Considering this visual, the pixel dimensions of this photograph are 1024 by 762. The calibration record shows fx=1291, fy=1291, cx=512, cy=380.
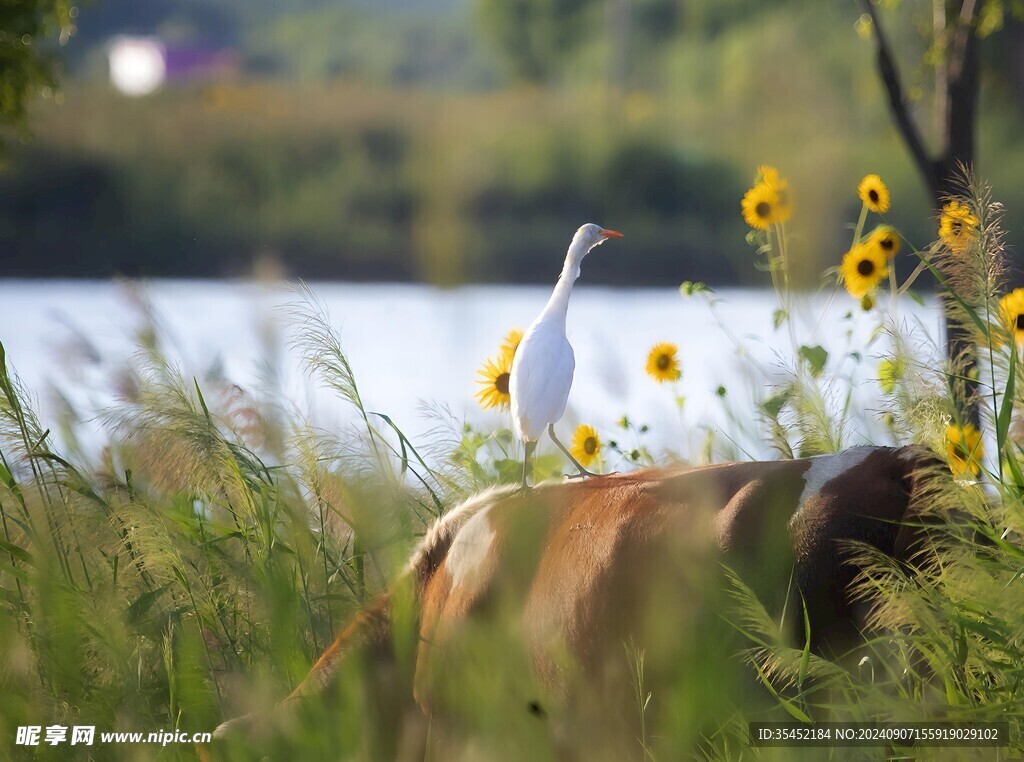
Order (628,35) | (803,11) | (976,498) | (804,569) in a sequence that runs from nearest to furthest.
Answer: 1. (976,498)
2. (804,569)
3. (803,11)
4. (628,35)

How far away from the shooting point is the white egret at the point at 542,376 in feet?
8.52

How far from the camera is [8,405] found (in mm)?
2209

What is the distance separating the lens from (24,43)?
221 inches

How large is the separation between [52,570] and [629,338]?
1.42 m

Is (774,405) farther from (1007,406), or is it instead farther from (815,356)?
(1007,406)

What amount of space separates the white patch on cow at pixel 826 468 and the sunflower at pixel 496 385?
1.19 meters

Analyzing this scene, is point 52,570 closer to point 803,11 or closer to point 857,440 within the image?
point 857,440

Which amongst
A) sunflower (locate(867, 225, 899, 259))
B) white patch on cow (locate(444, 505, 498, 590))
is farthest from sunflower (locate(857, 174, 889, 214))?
white patch on cow (locate(444, 505, 498, 590))

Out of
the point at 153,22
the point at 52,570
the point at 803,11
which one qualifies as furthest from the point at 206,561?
the point at 153,22

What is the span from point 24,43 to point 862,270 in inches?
165

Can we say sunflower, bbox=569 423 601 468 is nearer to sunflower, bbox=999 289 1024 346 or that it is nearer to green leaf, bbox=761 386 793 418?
green leaf, bbox=761 386 793 418

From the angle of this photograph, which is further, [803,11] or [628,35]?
[628,35]

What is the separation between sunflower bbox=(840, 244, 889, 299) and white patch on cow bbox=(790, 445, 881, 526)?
940 millimetres

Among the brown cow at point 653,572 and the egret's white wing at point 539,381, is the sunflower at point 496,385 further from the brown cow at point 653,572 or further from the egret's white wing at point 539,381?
the brown cow at point 653,572
